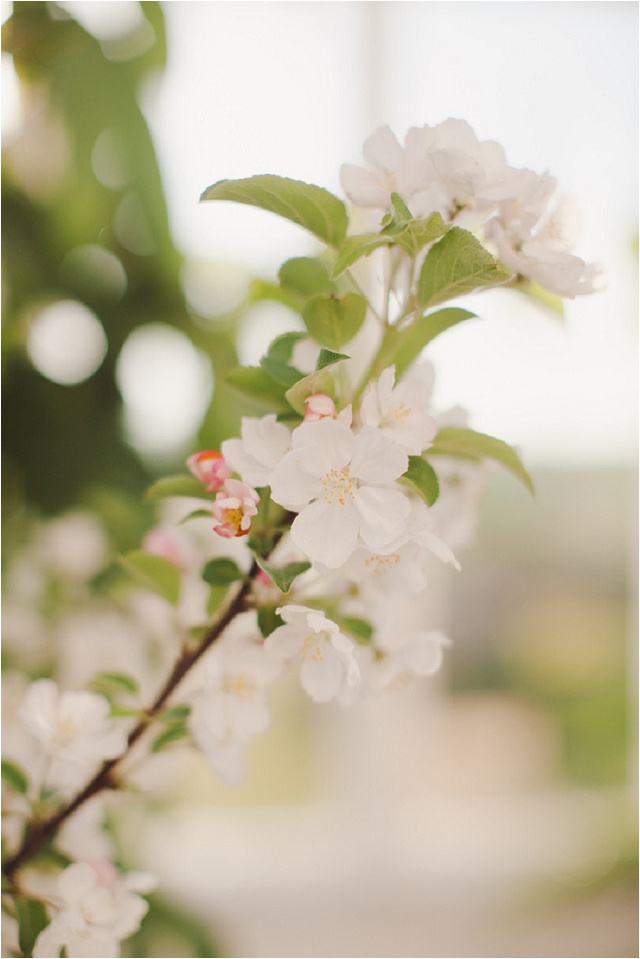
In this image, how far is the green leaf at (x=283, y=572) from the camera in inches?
15.6

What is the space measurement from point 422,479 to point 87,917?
0.36 meters

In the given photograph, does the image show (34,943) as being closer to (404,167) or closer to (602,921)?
(404,167)

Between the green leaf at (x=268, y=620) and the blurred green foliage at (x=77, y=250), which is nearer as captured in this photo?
the green leaf at (x=268, y=620)

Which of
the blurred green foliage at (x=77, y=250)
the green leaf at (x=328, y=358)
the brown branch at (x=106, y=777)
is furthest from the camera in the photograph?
the blurred green foliage at (x=77, y=250)

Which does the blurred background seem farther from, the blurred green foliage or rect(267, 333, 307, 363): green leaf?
rect(267, 333, 307, 363): green leaf

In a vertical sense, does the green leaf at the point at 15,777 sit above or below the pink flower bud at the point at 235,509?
below

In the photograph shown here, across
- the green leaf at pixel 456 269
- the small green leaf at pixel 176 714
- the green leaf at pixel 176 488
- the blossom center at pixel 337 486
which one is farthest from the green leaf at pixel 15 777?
the green leaf at pixel 456 269

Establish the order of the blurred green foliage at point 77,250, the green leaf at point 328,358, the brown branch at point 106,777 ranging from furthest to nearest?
1. the blurred green foliage at point 77,250
2. the brown branch at point 106,777
3. the green leaf at point 328,358

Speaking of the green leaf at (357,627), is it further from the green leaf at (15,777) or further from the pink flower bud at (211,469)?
the green leaf at (15,777)

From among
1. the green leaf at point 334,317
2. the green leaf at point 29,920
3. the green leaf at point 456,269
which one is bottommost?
the green leaf at point 29,920

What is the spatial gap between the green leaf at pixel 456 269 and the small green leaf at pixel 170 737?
34cm

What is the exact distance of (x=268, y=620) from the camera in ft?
1.51

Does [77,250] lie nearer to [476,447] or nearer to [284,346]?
[284,346]

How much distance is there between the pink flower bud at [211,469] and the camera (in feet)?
1.50
